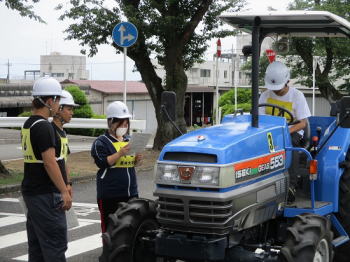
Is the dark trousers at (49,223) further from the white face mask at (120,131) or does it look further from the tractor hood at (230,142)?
the white face mask at (120,131)

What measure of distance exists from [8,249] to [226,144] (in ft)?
13.8

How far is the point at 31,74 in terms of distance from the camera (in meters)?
76.8

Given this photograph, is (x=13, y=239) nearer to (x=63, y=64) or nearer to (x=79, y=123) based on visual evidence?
(x=79, y=123)

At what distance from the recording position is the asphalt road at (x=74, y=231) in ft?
27.3

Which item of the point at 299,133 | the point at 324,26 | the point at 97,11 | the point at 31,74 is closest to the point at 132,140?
the point at 299,133

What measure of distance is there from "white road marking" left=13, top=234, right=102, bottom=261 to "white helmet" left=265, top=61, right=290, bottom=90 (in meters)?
3.33

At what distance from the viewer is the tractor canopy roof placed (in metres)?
6.50

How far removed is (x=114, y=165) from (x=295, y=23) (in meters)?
2.48

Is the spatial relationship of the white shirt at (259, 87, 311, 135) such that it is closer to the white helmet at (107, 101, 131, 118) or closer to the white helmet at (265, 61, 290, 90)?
the white helmet at (265, 61, 290, 90)

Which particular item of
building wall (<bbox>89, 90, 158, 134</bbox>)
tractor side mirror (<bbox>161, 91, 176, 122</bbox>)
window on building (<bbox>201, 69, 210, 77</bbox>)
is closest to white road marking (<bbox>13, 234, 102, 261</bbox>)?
tractor side mirror (<bbox>161, 91, 176, 122</bbox>)

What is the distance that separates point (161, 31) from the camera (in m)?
19.9

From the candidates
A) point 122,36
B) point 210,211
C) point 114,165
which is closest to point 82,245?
point 114,165

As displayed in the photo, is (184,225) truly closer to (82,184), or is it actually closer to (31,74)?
(82,184)

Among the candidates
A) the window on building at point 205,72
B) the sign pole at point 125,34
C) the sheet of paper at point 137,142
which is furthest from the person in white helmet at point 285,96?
the window on building at point 205,72
